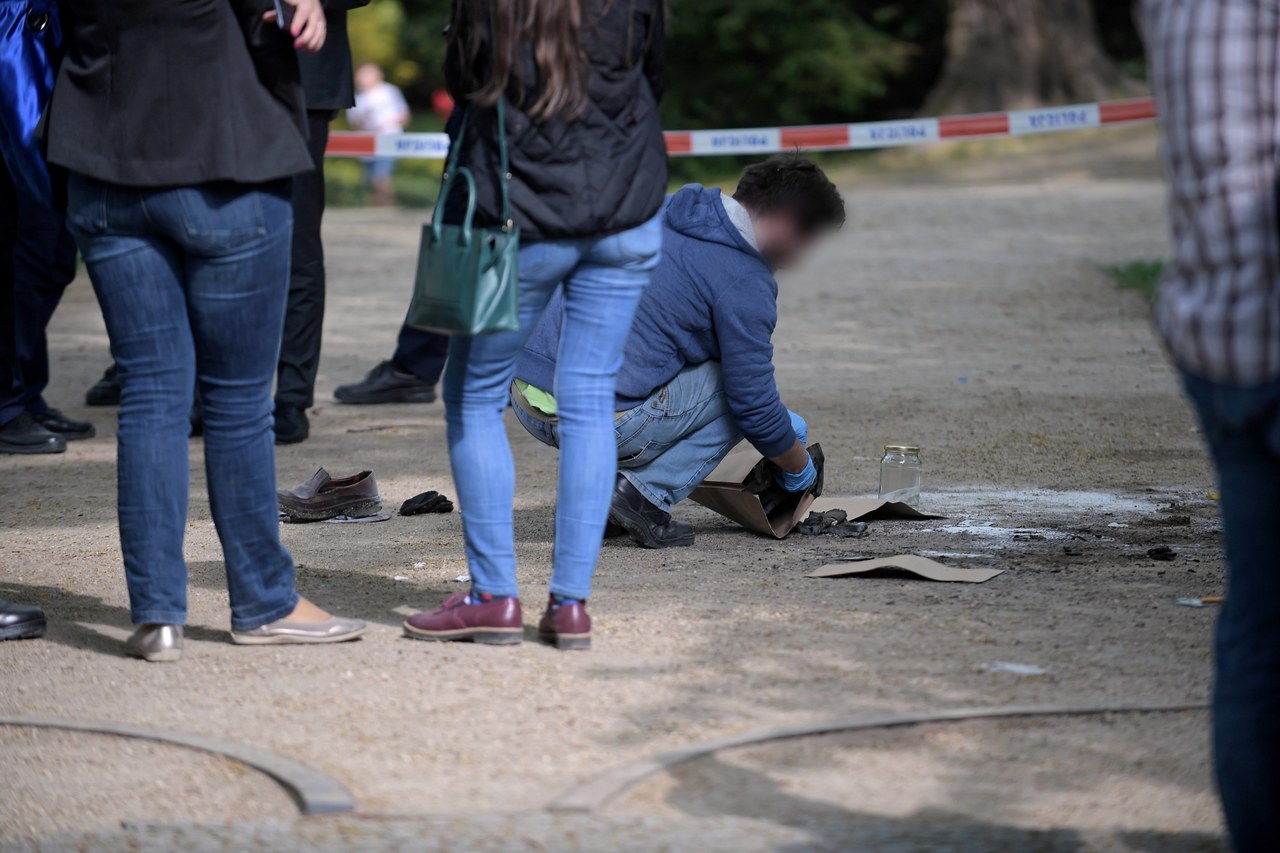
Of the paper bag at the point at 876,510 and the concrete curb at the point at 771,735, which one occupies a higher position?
the concrete curb at the point at 771,735

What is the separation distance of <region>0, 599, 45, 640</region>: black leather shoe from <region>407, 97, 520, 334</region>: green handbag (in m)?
1.35

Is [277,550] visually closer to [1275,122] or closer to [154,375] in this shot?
[154,375]

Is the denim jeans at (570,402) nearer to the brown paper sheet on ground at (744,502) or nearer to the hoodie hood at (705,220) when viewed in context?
the hoodie hood at (705,220)

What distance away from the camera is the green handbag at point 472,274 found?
3.61 meters

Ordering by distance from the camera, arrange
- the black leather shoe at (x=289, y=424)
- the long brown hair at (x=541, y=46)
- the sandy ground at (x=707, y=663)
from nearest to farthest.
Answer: the sandy ground at (x=707, y=663) → the long brown hair at (x=541, y=46) → the black leather shoe at (x=289, y=424)

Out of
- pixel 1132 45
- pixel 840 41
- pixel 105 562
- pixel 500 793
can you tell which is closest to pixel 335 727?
pixel 500 793

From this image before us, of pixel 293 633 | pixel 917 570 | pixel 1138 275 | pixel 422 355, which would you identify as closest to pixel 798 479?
pixel 917 570

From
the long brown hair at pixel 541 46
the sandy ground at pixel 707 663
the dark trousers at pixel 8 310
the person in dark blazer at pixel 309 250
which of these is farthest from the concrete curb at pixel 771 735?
the person in dark blazer at pixel 309 250

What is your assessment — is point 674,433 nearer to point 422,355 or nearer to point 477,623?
point 477,623

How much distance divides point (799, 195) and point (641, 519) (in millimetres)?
1094

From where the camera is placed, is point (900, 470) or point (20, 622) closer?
point (20, 622)

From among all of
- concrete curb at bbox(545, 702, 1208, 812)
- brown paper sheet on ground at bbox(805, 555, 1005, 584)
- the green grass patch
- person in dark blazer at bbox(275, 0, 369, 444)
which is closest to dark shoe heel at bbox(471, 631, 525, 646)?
concrete curb at bbox(545, 702, 1208, 812)

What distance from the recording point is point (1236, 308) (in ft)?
7.55

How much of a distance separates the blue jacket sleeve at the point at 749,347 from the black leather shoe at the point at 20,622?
2028mm
